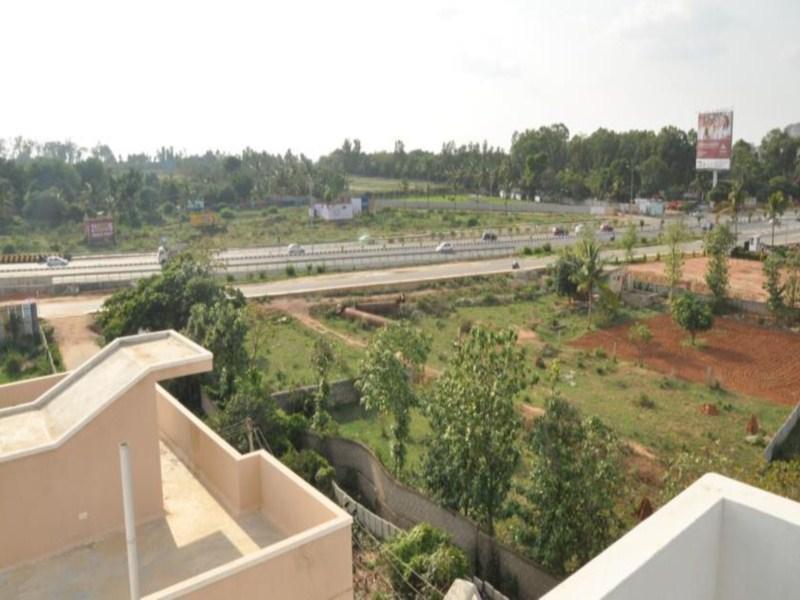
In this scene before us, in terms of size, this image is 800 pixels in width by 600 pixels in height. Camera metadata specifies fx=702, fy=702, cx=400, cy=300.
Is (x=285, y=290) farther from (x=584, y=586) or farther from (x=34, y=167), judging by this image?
(x=34, y=167)

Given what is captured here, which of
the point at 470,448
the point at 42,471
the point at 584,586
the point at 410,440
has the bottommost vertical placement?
the point at 410,440

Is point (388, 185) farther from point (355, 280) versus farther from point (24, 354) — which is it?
point (24, 354)

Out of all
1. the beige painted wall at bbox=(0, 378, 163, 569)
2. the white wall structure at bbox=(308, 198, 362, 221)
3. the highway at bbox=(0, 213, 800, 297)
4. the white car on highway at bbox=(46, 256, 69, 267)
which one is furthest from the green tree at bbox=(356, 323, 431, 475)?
the white wall structure at bbox=(308, 198, 362, 221)

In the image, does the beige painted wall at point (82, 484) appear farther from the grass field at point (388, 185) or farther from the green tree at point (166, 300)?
the grass field at point (388, 185)

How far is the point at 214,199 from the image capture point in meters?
84.6

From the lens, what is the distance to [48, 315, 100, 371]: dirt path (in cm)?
2666

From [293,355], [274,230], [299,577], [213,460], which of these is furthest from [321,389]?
[274,230]

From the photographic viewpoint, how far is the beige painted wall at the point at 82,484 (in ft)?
27.0

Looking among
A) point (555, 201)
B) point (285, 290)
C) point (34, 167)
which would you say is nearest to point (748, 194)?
point (555, 201)

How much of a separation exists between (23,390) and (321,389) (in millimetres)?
9052

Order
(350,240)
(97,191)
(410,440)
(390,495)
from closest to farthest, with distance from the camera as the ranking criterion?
(390,495) < (410,440) < (350,240) < (97,191)

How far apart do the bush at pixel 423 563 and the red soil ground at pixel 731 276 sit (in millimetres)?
28647

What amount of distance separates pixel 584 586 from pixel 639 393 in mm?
21787

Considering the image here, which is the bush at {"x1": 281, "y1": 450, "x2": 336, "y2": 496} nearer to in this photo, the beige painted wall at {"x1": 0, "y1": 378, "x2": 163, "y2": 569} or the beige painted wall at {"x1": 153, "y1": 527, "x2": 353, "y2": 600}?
the beige painted wall at {"x1": 0, "y1": 378, "x2": 163, "y2": 569}
